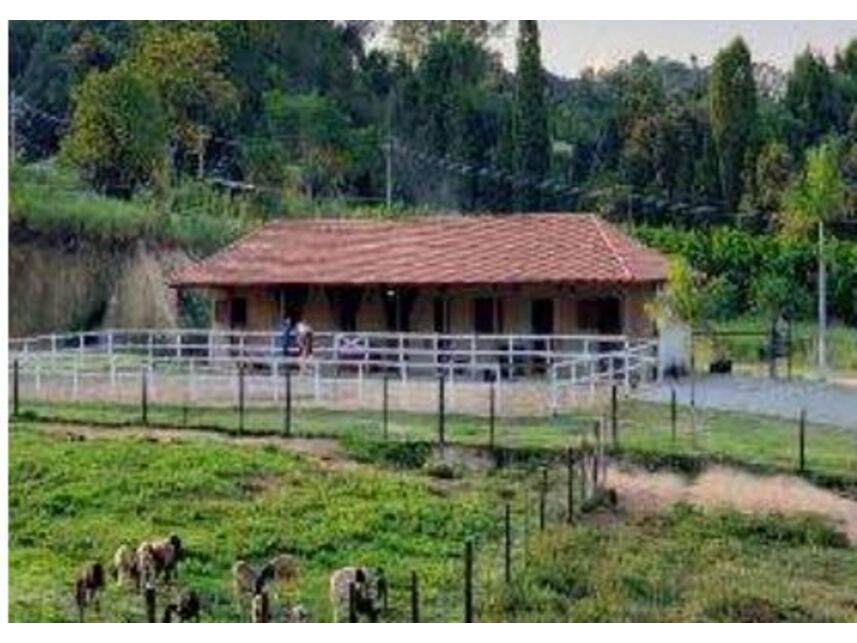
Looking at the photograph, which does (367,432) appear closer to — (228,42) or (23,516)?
(23,516)

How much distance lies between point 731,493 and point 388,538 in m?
4.38

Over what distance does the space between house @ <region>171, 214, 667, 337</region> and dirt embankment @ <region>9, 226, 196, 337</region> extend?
486cm

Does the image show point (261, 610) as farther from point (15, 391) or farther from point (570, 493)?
point (15, 391)

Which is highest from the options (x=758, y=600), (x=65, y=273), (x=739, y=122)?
(x=739, y=122)

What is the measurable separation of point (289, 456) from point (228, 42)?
2788 cm

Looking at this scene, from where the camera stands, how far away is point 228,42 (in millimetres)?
48750

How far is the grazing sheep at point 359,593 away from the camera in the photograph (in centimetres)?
1524

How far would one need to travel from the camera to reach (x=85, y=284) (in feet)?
125

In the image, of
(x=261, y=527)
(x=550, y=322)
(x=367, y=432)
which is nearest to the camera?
(x=261, y=527)

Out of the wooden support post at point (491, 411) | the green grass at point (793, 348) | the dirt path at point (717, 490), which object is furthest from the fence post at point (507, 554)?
the green grass at point (793, 348)

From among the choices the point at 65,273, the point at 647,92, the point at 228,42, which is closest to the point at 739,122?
the point at 647,92

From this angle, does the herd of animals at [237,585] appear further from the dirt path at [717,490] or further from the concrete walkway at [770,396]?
the concrete walkway at [770,396]

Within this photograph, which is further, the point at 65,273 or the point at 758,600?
the point at 65,273

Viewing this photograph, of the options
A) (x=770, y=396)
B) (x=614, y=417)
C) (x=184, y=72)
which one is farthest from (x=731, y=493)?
(x=184, y=72)
